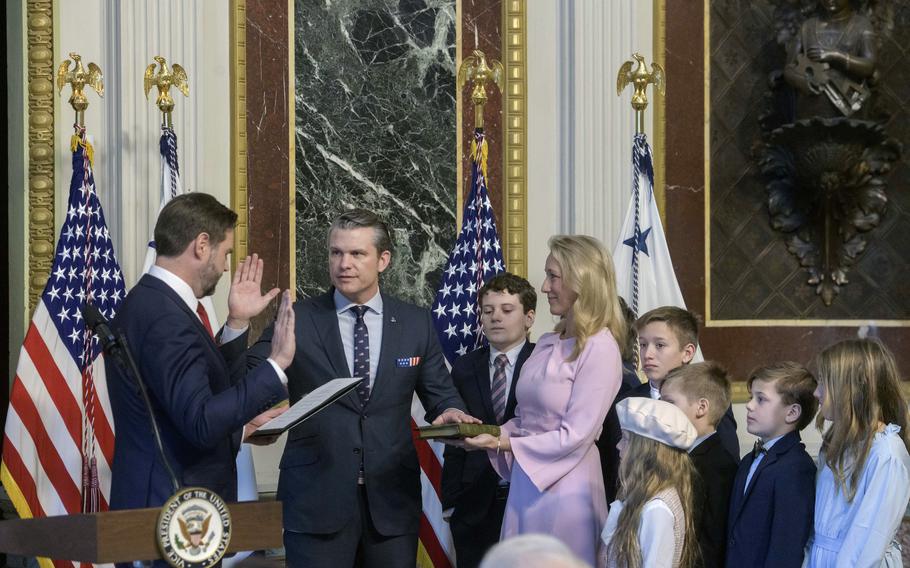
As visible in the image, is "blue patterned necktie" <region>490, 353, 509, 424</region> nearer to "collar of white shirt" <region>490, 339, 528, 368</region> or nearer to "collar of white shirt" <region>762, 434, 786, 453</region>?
"collar of white shirt" <region>490, 339, 528, 368</region>

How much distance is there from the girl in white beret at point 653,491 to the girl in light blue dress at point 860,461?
42 cm

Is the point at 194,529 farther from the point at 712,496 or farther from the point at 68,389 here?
the point at 68,389

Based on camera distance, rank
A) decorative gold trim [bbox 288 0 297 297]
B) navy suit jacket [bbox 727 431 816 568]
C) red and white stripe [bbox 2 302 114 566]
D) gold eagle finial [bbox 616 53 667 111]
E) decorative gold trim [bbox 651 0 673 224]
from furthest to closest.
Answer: decorative gold trim [bbox 651 0 673 224] < decorative gold trim [bbox 288 0 297 297] < gold eagle finial [bbox 616 53 667 111] < red and white stripe [bbox 2 302 114 566] < navy suit jacket [bbox 727 431 816 568]

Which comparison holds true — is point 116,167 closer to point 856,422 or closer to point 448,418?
point 448,418

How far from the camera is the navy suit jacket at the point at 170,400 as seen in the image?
341 cm

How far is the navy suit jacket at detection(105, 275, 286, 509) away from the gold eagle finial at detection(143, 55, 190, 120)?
7.82ft

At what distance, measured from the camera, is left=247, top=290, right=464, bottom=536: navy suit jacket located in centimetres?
421

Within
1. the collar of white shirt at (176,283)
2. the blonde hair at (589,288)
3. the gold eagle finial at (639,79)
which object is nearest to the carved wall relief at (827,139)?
the gold eagle finial at (639,79)

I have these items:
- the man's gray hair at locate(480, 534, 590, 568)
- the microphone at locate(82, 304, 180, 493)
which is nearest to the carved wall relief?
the microphone at locate(82, 304, 180, 493)

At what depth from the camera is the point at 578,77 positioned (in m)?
6.88

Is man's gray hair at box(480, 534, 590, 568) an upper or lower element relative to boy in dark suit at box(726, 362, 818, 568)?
upper

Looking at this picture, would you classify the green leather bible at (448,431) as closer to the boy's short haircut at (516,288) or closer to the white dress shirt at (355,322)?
the white dress shirt at (355,322)

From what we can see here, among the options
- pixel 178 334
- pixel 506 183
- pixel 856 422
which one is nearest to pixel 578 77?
pixel 506 183

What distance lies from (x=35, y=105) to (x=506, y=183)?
7.76 ft
